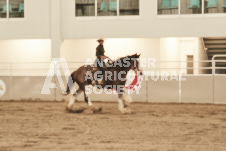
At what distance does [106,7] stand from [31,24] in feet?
12.3

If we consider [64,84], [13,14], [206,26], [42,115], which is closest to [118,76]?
[42,115]

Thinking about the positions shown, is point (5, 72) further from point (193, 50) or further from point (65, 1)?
point (193, 50)

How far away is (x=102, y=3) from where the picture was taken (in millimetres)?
26062

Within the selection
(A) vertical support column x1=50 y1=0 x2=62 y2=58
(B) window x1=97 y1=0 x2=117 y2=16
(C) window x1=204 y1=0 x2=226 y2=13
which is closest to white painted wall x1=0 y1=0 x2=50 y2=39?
(A) vertical support column x1=50 y1=0 x2=62 y2=58

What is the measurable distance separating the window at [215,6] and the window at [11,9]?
348 inches

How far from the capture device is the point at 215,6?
82.6ft

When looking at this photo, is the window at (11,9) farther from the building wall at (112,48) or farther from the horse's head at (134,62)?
the horse's head at (134,62)

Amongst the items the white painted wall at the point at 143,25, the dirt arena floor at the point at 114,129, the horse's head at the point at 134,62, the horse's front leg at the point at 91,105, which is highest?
the white painted wall at the point at 143,25

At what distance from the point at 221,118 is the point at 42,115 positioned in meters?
5.84

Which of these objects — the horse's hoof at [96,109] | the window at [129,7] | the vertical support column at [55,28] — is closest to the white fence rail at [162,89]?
the vertical support column at [55,28]

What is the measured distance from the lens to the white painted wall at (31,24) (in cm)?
2658

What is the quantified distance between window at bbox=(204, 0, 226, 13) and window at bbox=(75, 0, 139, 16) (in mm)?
3233

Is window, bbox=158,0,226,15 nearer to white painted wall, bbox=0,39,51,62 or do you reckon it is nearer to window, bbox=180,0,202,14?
window, bbox=180,0,202,14

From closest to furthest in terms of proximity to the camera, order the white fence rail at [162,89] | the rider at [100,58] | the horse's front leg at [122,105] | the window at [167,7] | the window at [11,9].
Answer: the horse's front leg at [122,105]
the rider at [100,58]
the white fence rail at [162,89]
the window at [167,7]
the window at [11,9]
